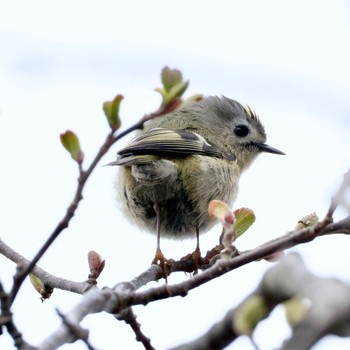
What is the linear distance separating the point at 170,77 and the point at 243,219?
2.65 feet

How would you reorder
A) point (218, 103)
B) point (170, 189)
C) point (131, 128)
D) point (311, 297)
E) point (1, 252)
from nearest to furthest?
1. point (311, 297)
2. point (131, 128)
3. point (1, 252)
4. point (170, 189)
5. point (218, 103)

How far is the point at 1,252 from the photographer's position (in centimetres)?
247

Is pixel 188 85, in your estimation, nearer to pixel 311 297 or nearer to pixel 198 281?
pixel 198 281

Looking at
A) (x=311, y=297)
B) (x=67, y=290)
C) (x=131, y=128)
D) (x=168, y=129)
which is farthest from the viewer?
(x=168, y=129)

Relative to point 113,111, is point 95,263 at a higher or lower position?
lower

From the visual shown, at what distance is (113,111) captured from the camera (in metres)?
1.71

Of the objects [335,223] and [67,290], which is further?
[67,290]

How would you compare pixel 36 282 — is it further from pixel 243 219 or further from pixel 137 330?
pixel 243 219

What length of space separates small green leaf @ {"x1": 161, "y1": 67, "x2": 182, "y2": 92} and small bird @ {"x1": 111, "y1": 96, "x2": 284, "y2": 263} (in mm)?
1301

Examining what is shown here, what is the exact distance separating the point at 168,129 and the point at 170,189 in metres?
0.43

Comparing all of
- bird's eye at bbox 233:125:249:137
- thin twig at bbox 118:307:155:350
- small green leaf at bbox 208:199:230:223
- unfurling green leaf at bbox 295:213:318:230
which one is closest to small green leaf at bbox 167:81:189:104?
small green leaf at bbox 208:199:230:223

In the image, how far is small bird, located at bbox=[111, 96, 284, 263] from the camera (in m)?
3.28

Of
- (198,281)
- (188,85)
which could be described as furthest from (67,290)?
(188,85)

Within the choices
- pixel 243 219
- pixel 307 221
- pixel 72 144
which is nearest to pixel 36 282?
pixel 243 219
